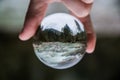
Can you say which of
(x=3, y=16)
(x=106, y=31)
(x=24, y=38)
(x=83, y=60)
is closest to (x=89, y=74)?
(x=83, y=60)

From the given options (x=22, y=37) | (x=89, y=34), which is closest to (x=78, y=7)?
(x=89, y=34)

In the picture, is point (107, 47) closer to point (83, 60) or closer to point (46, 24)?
point (83, 60)

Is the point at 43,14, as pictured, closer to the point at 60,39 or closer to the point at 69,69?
the point at 60,39

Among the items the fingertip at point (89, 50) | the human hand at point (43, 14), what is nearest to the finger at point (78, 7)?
the human hand at point (43, 14)

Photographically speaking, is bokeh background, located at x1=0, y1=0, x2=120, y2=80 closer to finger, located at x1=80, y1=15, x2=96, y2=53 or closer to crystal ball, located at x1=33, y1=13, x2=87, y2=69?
finger, located at x1=80, y1=15, x2=96, y2=53

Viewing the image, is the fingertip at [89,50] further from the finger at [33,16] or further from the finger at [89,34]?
the finger at [33,16]
